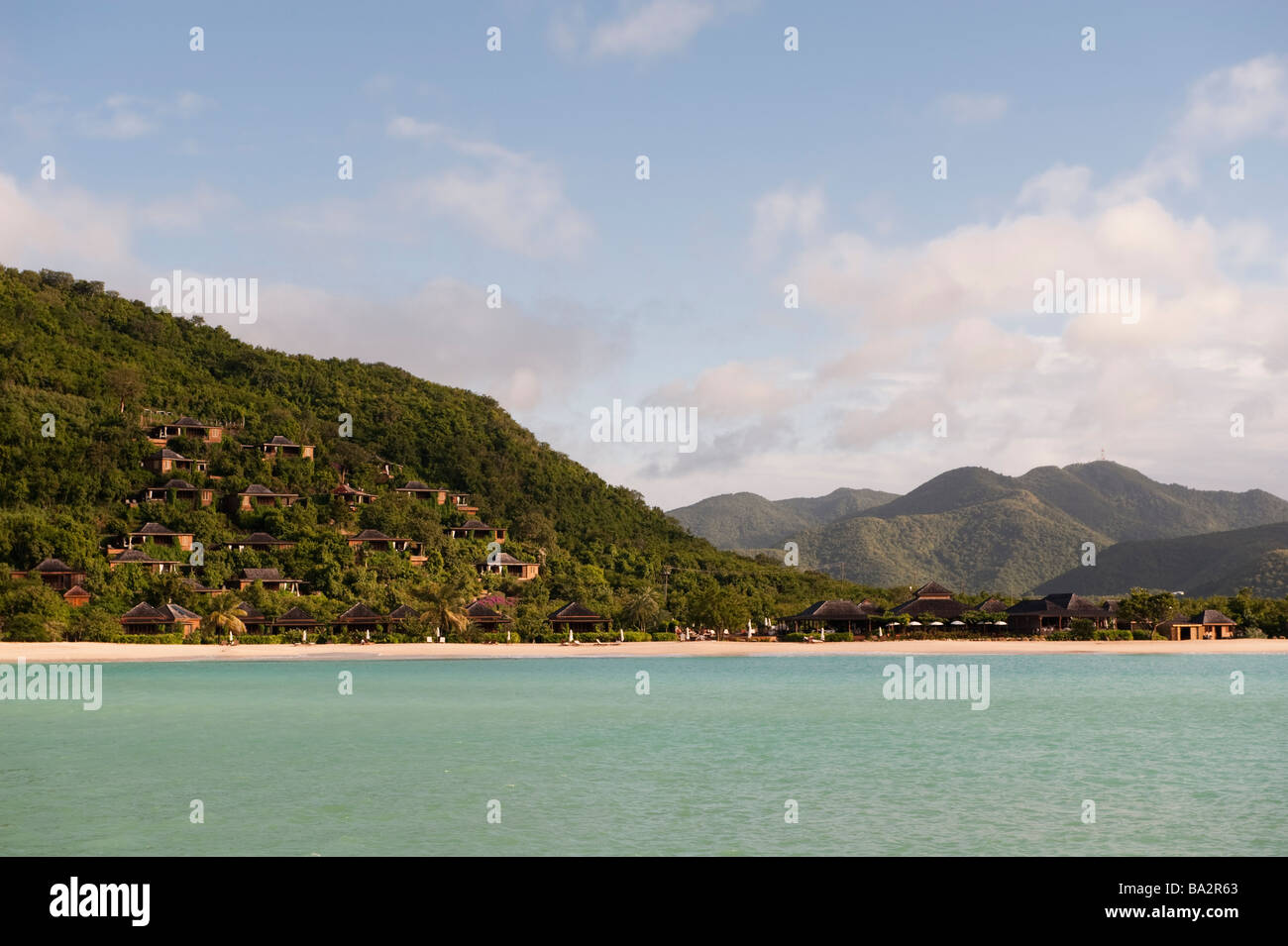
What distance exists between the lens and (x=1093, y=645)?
215 feet

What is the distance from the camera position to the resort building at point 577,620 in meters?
69.3

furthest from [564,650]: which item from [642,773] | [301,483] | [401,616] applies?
[301,483]

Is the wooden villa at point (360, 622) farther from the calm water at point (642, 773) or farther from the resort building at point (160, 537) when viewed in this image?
the calm water at point (642, 773)

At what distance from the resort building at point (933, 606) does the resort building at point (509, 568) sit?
2823 cm

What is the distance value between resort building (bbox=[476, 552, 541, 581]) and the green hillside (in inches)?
45.3

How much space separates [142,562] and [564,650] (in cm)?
3160

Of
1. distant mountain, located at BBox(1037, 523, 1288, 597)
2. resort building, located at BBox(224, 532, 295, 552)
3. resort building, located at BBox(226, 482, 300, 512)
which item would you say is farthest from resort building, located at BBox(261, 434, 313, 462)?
distant mountain, located at BBox(1037, 523, 1288, 597)

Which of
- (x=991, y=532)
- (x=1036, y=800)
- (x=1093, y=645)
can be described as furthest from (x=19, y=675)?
(x=991, y=532)

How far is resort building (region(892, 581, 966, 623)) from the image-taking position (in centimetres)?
7488

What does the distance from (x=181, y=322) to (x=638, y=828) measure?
123 metres

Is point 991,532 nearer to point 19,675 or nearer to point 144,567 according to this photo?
point 144,567

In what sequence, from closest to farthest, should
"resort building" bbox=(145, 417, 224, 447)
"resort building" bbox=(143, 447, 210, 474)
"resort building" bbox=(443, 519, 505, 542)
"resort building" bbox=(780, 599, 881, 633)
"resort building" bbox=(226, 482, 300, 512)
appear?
"resort building" bbox=(780, 599, 881, 633), "resort building" bbox=(226, 482, 300, 512), "resort building" bbox=(143, 447, 210, 474), "resort building" bbox=(145, 417, 224, 447), "resort building" bbox=(443, 519, 505, 542)

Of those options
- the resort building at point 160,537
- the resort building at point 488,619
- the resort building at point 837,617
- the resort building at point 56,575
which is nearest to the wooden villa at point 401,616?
the resort building at point 488,619

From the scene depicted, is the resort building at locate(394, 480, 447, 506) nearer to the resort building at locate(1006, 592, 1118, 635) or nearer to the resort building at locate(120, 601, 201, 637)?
the resort building at locate(120, 601, 201, 637)
